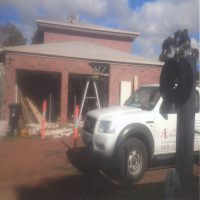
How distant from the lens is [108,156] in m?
3.87

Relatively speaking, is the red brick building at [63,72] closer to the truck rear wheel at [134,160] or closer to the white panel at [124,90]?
the white panel at [124,90]

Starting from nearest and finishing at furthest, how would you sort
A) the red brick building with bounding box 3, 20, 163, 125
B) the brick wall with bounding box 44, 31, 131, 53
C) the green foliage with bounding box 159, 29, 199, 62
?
1. the red brick building with bounding box 3, 20, 163, 125
2. the brick wall with bounding box 44, 31, 131, 53
3. the green foliage with bounding box 159, 29, 199, 62

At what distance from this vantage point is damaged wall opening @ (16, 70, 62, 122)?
11.5 meters

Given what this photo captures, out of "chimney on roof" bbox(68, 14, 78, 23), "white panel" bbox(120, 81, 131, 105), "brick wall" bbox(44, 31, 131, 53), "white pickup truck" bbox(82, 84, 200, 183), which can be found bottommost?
"white pickup truck" bbox(82, 84, 200, 183)

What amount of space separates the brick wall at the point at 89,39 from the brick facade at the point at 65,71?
23.4ft

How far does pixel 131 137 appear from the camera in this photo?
13.5 feet

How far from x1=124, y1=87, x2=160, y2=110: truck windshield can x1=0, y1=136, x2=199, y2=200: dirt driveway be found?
1.61m

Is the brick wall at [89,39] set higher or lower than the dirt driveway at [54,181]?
higher

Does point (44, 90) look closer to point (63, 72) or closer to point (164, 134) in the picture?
point (63, 72)

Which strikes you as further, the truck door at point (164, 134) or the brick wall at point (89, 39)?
the brick wall at point (89, 39)

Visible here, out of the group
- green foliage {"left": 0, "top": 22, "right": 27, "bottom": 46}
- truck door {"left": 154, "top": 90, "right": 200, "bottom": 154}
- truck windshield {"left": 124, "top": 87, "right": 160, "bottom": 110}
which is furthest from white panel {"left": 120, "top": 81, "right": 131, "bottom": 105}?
green foliage {"left": 0, "top": 22, "right": 27, "bottom": 46}

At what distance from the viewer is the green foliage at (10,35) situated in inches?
1578

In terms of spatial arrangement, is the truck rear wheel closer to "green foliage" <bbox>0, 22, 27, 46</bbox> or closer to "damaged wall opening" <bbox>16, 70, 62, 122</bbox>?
"damaged wall opening" <bbox>16, 70, 62, 122</bbox>

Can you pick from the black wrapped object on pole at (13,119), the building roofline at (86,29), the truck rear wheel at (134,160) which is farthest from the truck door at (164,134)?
the building roofline at (86,29)
